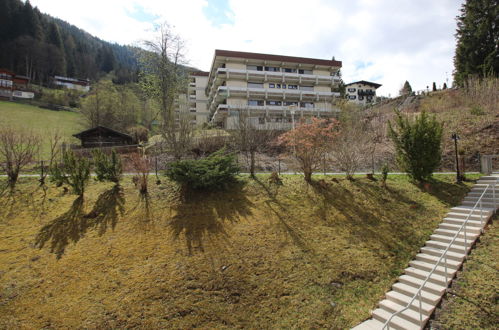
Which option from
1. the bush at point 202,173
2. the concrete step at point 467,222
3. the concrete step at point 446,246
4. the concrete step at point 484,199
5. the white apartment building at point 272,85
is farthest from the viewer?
the white apartment building at point 272,85

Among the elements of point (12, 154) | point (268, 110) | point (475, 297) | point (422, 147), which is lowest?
point (475, 297)

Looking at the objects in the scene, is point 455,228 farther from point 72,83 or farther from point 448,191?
point 72,83

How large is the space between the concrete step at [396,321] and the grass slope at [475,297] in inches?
21.2

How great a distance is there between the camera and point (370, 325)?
275 inches

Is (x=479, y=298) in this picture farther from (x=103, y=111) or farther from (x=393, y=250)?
(x=103, y=111)

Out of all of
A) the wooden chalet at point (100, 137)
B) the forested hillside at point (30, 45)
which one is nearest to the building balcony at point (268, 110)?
the wooden chalet at point (100, 137)

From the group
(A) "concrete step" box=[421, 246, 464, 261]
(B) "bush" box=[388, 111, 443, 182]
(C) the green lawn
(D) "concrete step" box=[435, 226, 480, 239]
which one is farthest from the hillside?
(C) the green lawn

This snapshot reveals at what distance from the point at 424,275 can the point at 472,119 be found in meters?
24.0

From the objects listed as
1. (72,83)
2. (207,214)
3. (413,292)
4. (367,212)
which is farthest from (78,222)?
(72,83)

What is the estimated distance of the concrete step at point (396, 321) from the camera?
6.73 meters

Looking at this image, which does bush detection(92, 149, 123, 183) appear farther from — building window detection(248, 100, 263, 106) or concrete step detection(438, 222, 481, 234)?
building window detection(248, 100, 263, 106)

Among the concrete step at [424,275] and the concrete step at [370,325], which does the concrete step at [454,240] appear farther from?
the concrete step at [370,325]

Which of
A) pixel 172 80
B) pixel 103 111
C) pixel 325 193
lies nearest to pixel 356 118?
pixel 325 193

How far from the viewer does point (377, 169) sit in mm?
22234
